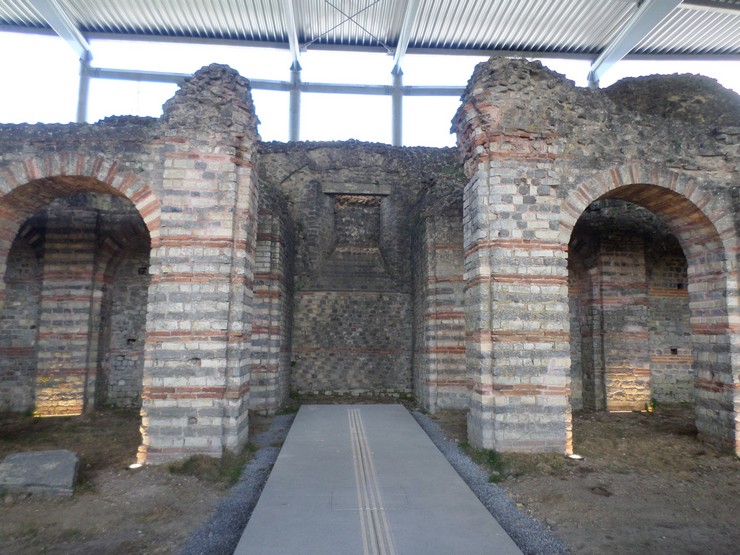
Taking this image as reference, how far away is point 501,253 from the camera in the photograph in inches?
259

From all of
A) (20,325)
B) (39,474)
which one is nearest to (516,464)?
(39,474)

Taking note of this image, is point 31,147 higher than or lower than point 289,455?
higher

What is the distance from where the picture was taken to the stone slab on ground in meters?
5.04

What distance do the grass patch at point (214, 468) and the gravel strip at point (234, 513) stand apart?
12cm

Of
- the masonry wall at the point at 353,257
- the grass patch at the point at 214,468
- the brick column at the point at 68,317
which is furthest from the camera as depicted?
the masonry wall at the point at 353,257

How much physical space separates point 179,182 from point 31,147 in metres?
2.30

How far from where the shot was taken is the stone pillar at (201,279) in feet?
20.6

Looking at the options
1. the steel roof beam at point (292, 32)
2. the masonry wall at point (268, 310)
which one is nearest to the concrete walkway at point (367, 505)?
the masonry wall at point (268, 310)

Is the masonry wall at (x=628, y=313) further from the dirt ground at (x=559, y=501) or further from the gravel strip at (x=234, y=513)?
the gravel strip at (x=234, y=513)

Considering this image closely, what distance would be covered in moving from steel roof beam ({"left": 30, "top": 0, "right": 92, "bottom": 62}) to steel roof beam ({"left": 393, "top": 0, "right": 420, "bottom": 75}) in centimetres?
1259

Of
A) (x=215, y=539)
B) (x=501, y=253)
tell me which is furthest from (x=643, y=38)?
(x=215, y=539)

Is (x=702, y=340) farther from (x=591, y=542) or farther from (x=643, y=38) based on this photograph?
(x=643, y=38)

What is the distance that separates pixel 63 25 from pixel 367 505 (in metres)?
20.6

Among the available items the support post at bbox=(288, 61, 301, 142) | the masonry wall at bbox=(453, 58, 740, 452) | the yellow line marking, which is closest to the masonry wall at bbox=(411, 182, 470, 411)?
the masonry wall at bbox=(453, 58, 740, 452)
